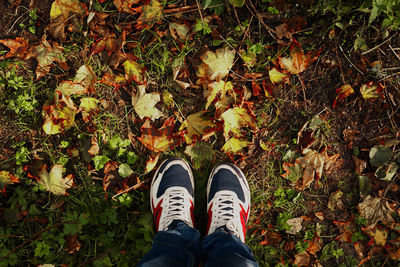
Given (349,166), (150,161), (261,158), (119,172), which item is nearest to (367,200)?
(349,166)

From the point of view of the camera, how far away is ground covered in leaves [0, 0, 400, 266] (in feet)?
6.61

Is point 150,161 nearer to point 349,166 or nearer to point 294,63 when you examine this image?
point 294,63

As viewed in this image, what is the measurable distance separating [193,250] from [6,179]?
1.47 metres

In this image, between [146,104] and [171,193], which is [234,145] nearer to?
[171,193]

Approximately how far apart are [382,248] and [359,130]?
0.90m

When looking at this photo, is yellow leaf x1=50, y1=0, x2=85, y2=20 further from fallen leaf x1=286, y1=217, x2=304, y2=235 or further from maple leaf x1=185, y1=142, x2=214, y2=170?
fallen leaf x1=286, y1=217, x2=304, y2=235

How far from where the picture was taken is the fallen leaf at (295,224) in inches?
81.7

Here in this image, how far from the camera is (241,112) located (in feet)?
6.58

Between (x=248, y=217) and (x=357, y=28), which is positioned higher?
(x=357, y=28)

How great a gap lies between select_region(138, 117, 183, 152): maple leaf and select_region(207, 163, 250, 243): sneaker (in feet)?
1.25

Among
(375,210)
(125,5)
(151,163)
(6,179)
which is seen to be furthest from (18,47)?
(375,210)

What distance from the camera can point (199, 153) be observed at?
2.08 metres

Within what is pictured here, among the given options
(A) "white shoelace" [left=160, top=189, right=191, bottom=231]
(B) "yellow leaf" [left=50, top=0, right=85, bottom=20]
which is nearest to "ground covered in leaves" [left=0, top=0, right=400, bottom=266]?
(B) "yellow leaf" [left=50, top=0, right=85, bottom=20]

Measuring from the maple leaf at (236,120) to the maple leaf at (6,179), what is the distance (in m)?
1.60
